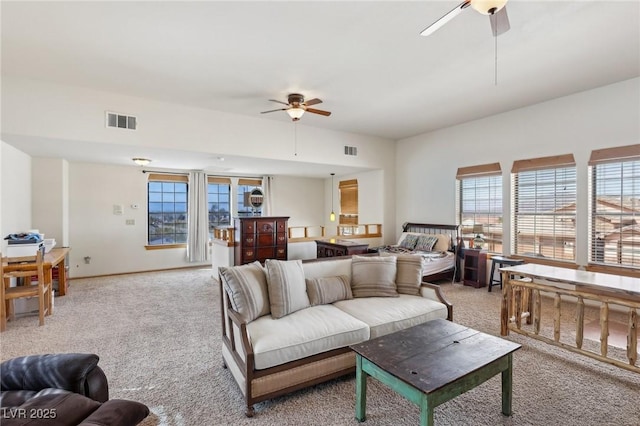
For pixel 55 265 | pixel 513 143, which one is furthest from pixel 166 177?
pixel 513 143

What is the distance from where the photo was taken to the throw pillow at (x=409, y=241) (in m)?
6.29

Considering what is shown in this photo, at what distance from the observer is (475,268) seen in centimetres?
555

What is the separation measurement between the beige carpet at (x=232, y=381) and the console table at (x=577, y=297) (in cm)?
14

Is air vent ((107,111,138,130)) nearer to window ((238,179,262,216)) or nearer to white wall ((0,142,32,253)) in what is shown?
white wall ((0,142,32,253))

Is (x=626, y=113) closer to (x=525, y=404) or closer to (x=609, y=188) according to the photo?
(x=609, y=188)

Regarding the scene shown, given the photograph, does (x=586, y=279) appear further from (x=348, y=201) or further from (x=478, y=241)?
(x=348, y=201)

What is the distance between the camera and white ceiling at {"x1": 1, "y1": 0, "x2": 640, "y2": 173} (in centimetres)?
262

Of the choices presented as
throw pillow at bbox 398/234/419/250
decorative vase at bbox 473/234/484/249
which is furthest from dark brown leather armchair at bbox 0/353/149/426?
decorative vase at bbox 473/234/484/249

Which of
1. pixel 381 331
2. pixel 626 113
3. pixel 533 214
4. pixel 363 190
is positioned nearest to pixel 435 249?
pixel 533 214

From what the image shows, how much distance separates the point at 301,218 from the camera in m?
9.16

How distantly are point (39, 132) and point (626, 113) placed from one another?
7.84m

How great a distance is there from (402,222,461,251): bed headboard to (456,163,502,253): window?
0.53 feet

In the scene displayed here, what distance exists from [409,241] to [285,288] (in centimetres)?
434

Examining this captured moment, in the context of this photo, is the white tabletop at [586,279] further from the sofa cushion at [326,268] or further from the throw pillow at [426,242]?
the throw pillow at [426,242]
